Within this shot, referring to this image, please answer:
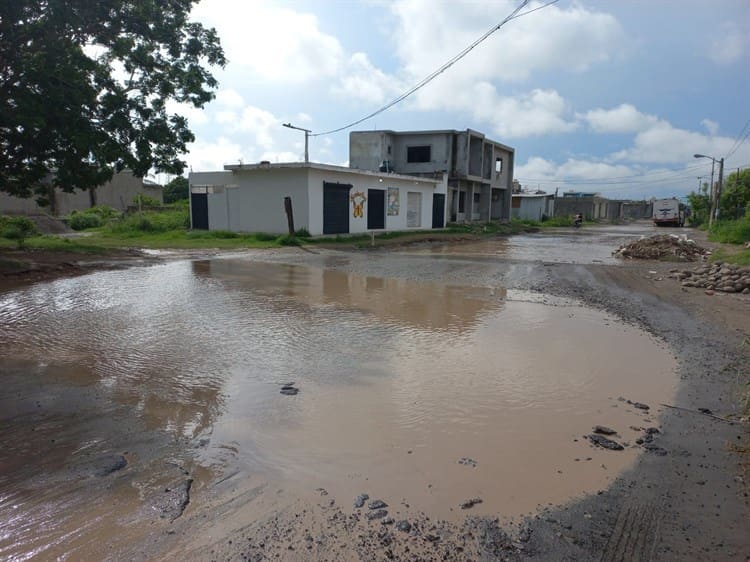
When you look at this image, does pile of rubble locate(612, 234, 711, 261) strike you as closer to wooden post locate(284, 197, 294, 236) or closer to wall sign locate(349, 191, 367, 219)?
wall sign locate(349, 191, 367, 219)

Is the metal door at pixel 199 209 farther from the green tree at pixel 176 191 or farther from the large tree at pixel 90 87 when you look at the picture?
the green tree at pixel 176 191

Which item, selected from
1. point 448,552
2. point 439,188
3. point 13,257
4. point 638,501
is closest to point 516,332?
point 638,501

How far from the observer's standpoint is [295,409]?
476cm

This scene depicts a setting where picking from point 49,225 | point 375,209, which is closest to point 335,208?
point 375,209

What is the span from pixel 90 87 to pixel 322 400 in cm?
1349

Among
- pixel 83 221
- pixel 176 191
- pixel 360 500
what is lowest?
pixel 360 500

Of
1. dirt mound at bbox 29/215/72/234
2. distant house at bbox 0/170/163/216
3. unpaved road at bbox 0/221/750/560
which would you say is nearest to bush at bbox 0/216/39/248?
dirt mound at bbox 29/215/72/234

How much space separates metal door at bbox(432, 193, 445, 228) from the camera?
114 ft

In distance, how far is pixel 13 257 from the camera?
13688 mm

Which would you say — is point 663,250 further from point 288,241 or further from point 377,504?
point 377,504

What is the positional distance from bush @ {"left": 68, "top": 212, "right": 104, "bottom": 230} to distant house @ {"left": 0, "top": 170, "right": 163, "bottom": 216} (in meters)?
7.68

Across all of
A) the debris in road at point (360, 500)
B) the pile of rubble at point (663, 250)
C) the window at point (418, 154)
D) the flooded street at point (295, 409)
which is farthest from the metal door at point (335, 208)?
the debris in road at point (360, 500)

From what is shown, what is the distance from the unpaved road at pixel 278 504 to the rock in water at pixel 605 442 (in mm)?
197

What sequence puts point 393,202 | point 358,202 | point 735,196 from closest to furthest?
point 358,202
point 393,202
point 735,196
